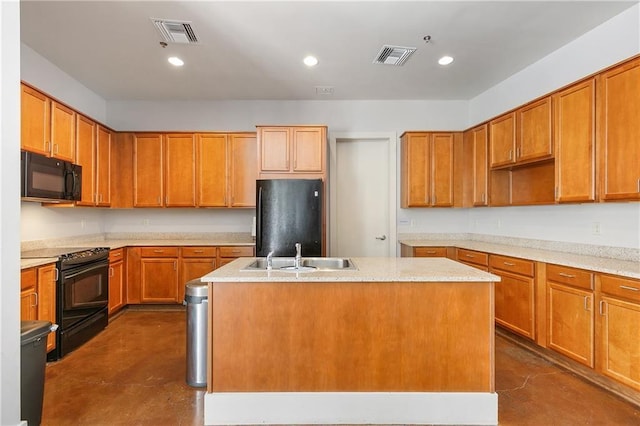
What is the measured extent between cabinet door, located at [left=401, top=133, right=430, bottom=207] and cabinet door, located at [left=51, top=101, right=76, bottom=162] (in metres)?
3.95

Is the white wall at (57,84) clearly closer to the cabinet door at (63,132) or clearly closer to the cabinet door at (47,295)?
the cabinet door at (63,132)

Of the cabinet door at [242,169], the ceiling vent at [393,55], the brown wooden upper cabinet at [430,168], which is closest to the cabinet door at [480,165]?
the brown wooden upper cabinet at [430,168]

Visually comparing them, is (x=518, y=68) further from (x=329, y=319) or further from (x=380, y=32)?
(x=329, y=319)

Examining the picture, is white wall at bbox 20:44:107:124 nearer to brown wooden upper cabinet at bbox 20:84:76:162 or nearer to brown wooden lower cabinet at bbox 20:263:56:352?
brown wooden upper cabinet at bbox 20:84:76:162

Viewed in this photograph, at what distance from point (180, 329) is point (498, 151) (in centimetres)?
417

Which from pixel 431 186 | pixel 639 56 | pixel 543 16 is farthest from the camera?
pixel 431 186

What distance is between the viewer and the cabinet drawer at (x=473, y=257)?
3.51 metres

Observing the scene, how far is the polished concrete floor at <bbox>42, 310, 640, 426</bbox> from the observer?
6.65ft

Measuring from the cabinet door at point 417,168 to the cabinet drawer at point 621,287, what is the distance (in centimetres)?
223

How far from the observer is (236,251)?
162 inches

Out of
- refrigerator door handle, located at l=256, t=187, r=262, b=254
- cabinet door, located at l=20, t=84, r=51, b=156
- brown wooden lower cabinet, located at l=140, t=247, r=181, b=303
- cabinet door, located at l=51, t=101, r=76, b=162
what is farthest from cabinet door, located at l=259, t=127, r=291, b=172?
cabinet door, located at l=20, t=84, r=51, b=156

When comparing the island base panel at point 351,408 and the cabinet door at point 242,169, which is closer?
the island base panel at point 351,408

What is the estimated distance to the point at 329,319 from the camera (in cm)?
196

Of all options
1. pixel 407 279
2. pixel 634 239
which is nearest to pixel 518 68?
pixel 634 239
